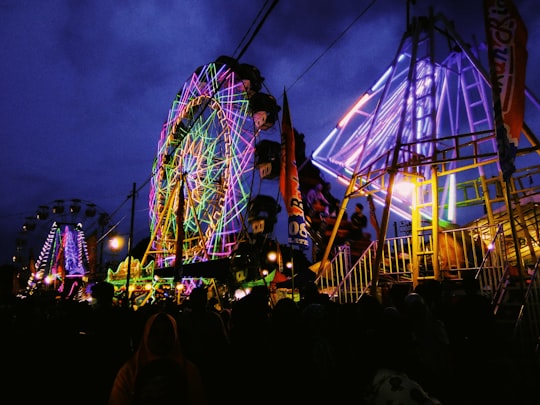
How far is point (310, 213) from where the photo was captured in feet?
95.6

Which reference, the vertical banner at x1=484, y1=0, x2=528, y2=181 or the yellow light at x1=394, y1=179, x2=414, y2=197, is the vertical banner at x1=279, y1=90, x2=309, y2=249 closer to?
the yellow light at x1=394, y1=179, x2=414, y2=197

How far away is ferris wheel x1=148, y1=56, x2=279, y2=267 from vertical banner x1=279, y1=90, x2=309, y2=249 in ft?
18.9

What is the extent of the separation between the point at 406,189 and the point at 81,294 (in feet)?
81.4

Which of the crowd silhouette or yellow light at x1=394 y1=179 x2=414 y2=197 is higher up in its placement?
yellow light at x1=394 y1=179 x2=414 y2=197

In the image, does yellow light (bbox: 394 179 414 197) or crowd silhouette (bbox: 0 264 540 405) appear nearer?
crowd silhouette (bbox: 0 264 540 405)

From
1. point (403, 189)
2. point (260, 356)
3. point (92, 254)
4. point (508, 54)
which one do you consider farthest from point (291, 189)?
point (92, 254)

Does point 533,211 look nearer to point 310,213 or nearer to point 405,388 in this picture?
point 405,388

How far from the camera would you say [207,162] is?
867 inches

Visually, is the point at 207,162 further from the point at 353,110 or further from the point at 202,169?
the point at 353,110

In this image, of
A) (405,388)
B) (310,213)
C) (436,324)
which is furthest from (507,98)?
(310,213)

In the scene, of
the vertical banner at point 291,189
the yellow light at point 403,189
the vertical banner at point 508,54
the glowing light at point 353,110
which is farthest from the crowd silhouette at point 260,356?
the glowing light at point 353,110

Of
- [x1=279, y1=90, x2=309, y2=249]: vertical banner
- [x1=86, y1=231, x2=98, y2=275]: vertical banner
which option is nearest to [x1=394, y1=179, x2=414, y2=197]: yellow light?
[x1=279, y1=90, x2=309, y2=249]: vertical banner

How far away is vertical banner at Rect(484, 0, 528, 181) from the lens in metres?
6.53

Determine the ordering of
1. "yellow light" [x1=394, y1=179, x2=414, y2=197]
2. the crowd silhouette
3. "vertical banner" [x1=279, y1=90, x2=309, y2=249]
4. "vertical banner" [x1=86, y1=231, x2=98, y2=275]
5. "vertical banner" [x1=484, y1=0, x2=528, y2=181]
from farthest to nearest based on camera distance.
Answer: "vertical banner" [x1=86, y1=231, x2=98, y2=275] → "yellow light" [x1=394, y1=179, x2=414, y2=197] → "vertical banner" [x1=279, y1=90, x2=309, y2=249] → "vertical banner" [x1=484, y1=0, x2=528, y2=181] → the crowd silhouette
